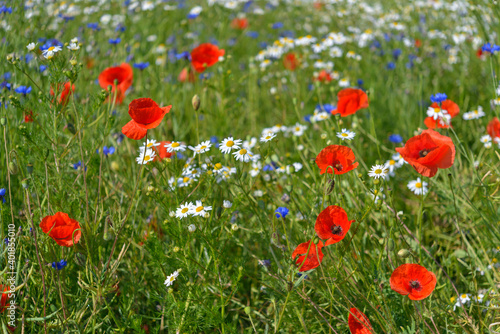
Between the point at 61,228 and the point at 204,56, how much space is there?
140 cm

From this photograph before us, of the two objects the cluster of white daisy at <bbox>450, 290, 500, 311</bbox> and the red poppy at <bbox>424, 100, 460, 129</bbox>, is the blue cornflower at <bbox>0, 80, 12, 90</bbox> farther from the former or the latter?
the cluster of white daisy at <bbox>450, 290, 500, 311</bbox>

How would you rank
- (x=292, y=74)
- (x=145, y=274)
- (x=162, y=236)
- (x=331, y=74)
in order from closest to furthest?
(x=145, y=274) → (x=162, y=236) → (x=331, y=74) → (x=292, y=74)

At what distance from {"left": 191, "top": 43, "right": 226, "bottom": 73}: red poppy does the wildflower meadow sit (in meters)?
0.01

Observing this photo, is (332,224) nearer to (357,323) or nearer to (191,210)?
(357,323)

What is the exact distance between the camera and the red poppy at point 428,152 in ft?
4.43

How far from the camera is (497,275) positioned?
1577 mm

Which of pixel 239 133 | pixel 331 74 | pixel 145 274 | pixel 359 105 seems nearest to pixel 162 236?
pixel 145 274

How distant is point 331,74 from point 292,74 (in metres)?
0.45

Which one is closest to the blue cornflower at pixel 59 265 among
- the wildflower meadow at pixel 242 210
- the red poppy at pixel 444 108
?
the wildflower meadow at pixel 242 210

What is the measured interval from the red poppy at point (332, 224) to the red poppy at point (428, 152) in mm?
273

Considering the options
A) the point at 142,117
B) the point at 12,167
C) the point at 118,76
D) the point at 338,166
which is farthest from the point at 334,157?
the point at 118,76

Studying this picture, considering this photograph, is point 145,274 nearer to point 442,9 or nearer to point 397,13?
point 397,13

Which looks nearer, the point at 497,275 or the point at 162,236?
the point at 497,275

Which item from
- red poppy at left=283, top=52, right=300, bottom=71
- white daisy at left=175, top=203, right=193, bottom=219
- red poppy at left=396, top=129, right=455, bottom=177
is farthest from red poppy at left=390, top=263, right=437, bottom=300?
red poppy at left=283, top=52, right=300, bottom=71
